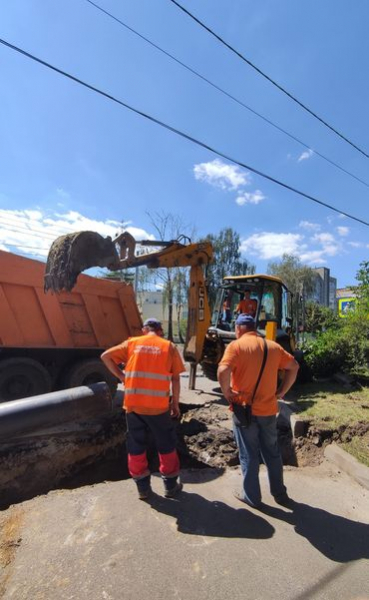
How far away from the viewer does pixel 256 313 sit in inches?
362

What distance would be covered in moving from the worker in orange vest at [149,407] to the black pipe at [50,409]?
5.44 feet

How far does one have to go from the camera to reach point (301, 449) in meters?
5.60

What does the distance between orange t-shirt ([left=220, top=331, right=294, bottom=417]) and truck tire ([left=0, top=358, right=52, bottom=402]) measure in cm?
475

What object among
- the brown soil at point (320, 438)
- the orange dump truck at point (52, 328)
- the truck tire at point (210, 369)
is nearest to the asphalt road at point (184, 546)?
the brown soil at point (320, 438)

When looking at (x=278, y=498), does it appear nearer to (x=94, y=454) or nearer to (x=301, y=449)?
(x=301, y=449)

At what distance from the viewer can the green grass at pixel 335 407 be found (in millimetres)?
5266

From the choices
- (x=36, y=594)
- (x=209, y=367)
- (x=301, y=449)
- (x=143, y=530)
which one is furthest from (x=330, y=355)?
(x=36, y=594)

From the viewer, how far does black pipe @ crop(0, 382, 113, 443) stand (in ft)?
15.9

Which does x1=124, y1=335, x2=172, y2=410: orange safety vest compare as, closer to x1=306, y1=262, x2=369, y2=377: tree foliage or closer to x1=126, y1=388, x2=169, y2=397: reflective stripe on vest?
x1=126, y1=388, x2=169, y2=397: reflective stripe on vest

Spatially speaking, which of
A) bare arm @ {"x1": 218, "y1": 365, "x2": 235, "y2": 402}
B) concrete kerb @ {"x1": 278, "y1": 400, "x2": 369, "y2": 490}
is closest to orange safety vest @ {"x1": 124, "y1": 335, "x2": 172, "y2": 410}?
bare arm @ {"x1": 218, "y1": 365, "x2": 235, "y2": 402}

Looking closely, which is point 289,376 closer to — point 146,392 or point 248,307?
point 146,392

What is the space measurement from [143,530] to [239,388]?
1406 mm

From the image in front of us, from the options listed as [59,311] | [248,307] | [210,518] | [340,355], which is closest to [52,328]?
[59,311]

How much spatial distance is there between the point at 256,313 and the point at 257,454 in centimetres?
558
